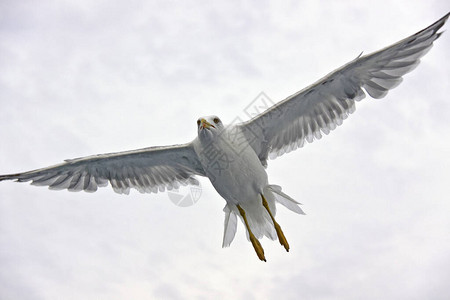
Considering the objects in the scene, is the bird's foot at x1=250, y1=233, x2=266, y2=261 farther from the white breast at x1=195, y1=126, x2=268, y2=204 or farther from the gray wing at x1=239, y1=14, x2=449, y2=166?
the gray wing at x1=239, y1=14, x2=449, y2=166

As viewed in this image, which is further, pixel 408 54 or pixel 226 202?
pixel 226 202

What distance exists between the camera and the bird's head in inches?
380

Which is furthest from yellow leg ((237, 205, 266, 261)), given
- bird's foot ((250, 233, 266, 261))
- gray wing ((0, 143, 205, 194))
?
gray wing ((0, 143, 205, 194))

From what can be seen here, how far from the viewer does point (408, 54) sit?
9352 mm

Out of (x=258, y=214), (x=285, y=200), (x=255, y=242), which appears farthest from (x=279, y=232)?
(x=285, y=200)

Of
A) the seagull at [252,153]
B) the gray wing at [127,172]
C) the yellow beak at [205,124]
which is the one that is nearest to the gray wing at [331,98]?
the seagull at [252,153]

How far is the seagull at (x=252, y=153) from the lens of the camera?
9.59 meters

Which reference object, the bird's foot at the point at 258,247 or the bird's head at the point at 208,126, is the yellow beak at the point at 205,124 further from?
the bird's foot at the point at 258,247

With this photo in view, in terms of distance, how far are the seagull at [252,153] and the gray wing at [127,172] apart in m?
0.02

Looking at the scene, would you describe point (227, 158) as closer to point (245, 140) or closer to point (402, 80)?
point (245, 140)

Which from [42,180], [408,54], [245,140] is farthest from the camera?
[42,180]

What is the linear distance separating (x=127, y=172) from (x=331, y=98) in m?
4.40

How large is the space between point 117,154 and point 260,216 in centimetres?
300

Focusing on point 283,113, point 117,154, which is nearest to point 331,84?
point 283,113
